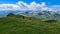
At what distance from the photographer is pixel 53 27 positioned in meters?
10.6

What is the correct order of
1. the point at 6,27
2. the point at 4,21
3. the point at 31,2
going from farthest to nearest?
the point at 4,21 < the point at 6,27 < the point at 31,2

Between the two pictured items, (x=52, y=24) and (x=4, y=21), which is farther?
(x=4, y=21)

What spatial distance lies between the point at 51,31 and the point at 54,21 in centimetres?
71

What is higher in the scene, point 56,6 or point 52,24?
point 56,6

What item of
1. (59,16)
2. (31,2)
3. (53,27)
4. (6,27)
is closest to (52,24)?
(53,27)

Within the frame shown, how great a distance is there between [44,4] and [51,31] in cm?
160

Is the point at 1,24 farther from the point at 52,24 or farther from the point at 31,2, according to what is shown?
the point at 52,24

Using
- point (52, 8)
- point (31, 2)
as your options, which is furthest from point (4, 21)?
point (52, 8)

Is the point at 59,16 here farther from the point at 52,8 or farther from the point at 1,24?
the point at 1,24

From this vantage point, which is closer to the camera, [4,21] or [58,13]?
[58,13]

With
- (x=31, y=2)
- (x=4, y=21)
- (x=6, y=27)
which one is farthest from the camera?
(x=4, y=21)

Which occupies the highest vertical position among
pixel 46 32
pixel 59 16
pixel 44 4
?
pixel 44 4

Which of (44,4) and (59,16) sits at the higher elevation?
(44,4)

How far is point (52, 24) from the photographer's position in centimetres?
1065
